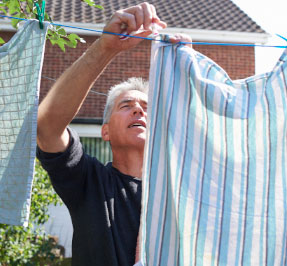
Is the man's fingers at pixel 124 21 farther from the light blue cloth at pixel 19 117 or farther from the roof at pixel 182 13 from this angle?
the roof at pixel 182 13

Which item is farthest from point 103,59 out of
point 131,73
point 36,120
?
point 131,73

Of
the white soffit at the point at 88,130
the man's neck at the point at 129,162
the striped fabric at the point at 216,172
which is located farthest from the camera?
the white soffit at the point at 88,130

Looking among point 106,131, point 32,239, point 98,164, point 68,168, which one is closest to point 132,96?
point 106,131

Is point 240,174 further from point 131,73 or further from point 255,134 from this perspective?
point 131,73

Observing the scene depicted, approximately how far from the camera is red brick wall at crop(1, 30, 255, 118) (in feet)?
30.8

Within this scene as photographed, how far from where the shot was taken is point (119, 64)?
9633mm

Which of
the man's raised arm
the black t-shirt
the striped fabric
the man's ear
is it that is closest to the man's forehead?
the man's ear

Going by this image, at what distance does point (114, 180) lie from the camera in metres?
2.35

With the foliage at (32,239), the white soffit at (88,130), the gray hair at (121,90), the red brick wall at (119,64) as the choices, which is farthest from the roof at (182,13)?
the gray hair at (121,90)

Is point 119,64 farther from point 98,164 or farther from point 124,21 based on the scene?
point 124,21

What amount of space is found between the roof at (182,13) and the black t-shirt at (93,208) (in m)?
7.95

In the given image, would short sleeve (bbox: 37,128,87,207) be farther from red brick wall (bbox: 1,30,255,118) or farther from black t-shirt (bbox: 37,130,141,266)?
red brick wall (bbox: 1,30,255,118)

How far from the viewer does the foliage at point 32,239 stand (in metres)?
5.26

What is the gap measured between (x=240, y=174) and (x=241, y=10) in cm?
1015
